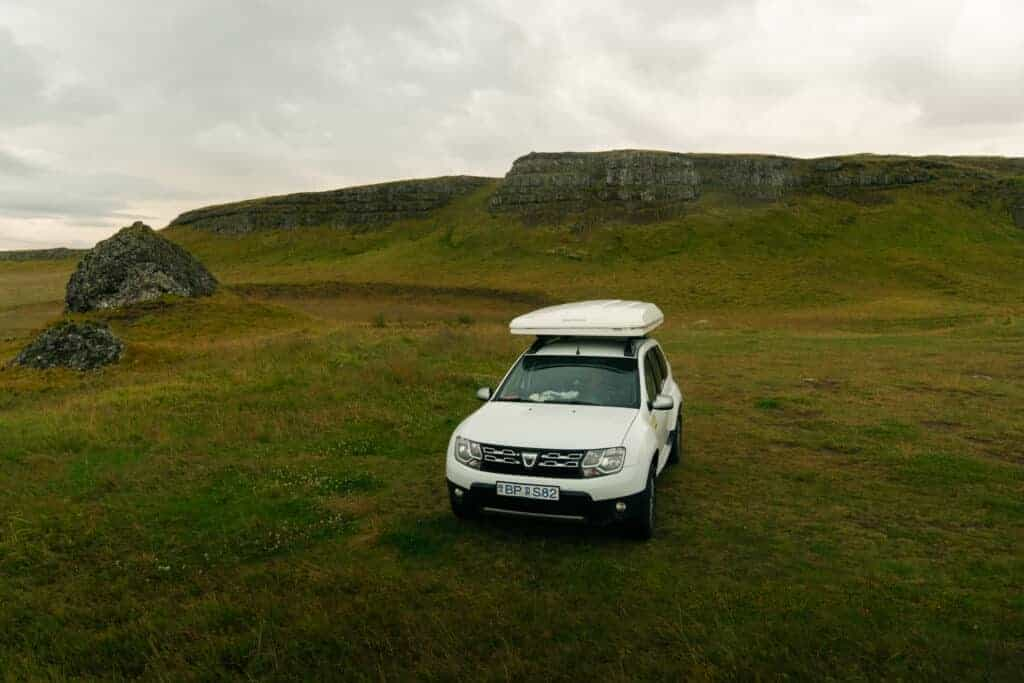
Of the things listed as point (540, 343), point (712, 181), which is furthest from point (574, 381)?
point (712, 181)

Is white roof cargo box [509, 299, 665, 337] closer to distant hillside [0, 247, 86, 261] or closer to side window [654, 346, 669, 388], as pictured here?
side window [654, 346, 669, 388]

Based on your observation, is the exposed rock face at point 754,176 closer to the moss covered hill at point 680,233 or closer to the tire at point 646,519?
the moss covered hill at point 680,233

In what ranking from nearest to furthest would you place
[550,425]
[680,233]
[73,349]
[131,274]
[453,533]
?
[550,425], [453,533], [73,349], [131,274], [680,233]

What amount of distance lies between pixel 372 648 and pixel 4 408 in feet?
42.6

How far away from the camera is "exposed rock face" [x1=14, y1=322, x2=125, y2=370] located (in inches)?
643

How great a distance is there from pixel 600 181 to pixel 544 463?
77349mm

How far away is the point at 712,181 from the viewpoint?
78.8 m

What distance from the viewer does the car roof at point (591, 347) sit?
25.0 ft

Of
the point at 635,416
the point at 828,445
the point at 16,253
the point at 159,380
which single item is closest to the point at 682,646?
the point at 635,416

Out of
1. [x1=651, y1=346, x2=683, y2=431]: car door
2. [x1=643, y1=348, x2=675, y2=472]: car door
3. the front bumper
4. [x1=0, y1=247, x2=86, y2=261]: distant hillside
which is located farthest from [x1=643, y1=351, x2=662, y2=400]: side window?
[x1=0, y1=247, x2=86, y2=261]: distant hillside

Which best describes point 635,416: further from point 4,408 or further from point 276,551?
point 4,408

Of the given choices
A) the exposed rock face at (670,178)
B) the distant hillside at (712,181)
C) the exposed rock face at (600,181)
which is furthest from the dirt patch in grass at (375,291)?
the exposed rock face at (600,181)

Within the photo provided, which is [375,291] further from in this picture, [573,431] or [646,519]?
[646,519]

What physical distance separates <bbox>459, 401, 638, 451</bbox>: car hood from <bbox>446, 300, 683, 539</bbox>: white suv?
0.01 m
